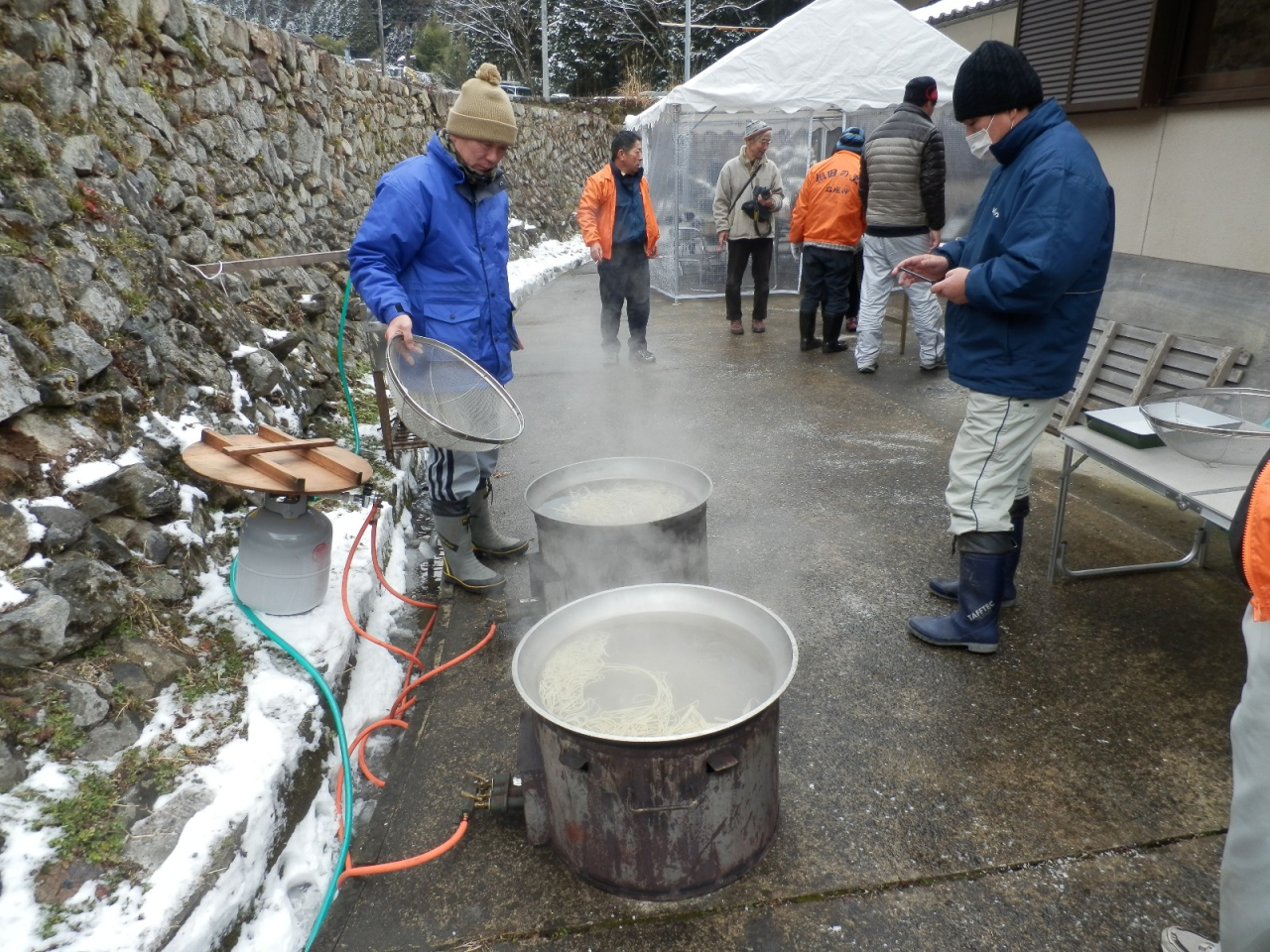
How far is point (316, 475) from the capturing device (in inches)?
114

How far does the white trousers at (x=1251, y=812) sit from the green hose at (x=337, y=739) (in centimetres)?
225

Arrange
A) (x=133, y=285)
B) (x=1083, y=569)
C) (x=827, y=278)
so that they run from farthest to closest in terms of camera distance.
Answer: (x=827, y=278)
(x=1083, y=569)
(x=133, y=285)

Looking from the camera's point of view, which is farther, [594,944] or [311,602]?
[311,602]

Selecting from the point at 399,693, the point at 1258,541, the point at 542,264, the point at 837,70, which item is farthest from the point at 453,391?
the point at 542,264

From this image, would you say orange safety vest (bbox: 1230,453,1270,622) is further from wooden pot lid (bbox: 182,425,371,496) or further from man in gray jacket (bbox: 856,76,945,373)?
man in gray jacket (bbox: 856,76,945,373)

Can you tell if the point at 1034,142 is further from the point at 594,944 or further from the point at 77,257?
the point at 77,257

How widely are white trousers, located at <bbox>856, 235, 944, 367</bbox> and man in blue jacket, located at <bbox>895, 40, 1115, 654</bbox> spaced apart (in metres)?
4.02

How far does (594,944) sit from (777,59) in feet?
31.7

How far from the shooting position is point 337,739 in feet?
9.27

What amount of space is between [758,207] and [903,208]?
2.27 meters

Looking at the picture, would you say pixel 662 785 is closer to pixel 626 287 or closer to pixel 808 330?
pixel 626 287

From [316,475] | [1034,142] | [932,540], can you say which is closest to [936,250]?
[1034,142]

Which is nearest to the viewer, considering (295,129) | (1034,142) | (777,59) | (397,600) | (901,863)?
Answer: (901,863)

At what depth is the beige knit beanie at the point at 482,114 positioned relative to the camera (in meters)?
3.24
